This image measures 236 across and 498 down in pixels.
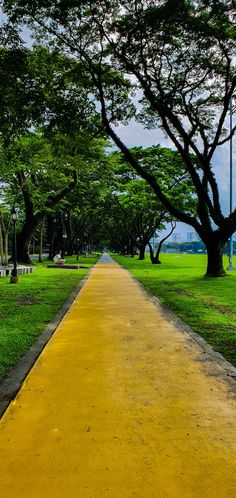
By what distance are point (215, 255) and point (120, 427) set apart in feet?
56.2

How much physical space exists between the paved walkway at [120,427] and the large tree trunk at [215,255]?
1347 cm

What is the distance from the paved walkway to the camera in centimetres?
296

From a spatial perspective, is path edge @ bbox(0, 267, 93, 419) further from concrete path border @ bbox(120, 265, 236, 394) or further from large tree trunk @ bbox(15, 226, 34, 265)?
large tree trunk @ bbox(15, 226, 34, 265)

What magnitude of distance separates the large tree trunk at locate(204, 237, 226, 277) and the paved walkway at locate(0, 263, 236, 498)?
1347 cm

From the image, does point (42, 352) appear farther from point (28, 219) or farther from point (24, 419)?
point (28, 219)

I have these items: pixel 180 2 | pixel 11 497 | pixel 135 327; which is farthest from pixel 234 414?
pixel 180 2

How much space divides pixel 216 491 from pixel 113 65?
1749 centimetres

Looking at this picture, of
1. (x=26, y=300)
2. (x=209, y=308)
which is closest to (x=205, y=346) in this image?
(x=209, y=308)

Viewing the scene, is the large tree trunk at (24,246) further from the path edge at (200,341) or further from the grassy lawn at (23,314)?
the path edge at (200,341)

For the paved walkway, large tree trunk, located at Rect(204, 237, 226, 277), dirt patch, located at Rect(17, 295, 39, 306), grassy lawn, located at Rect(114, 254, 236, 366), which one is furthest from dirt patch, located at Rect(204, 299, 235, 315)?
large tree trunk, located at Rect(204, 237, 226, 277)

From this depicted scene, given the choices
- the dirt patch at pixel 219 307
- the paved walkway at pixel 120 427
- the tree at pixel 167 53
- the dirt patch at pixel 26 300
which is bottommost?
the paved walkway at pixel 120 427

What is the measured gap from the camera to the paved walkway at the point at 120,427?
2.96 m

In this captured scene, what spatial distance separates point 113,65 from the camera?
690 inches

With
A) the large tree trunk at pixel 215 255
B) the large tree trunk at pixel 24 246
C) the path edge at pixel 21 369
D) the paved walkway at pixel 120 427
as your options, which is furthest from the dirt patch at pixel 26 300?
the large tree trunk at pixel 24 246
